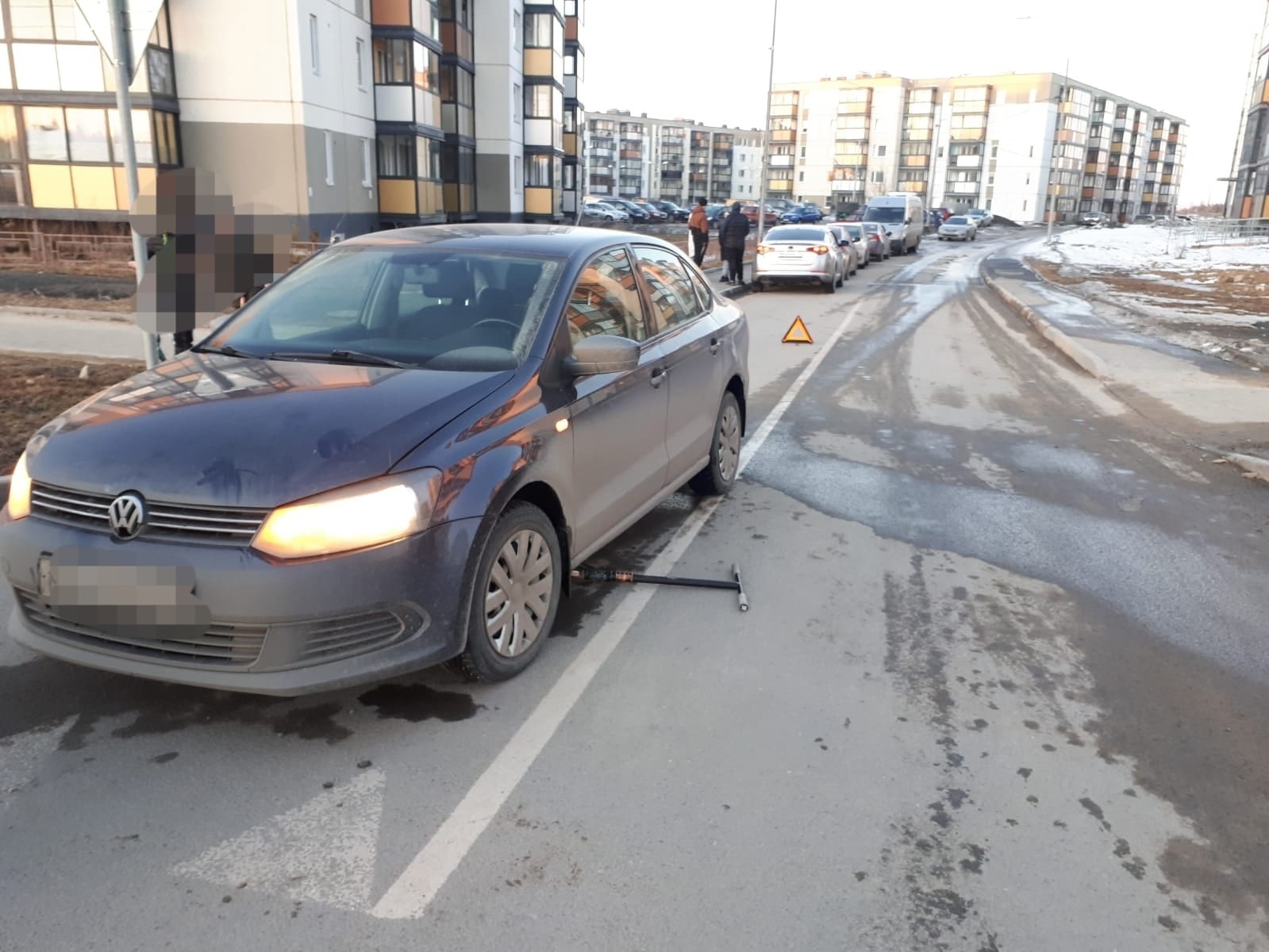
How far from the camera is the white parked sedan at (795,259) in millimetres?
23391

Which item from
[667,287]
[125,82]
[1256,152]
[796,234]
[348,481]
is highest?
[1256,152]

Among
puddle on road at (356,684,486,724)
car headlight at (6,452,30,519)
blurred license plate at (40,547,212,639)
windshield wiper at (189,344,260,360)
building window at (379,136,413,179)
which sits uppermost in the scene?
building window at (379,136,413,179)

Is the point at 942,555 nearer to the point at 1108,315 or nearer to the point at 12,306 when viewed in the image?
the point at 12,306

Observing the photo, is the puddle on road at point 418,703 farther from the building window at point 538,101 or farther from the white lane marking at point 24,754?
the building window at point 538,101

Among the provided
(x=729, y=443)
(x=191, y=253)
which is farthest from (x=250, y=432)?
Result: (x=191, y=253)

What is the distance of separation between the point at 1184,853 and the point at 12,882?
341 centimetres

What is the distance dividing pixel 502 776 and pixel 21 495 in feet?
6.44

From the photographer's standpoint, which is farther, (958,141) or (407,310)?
(958,141)

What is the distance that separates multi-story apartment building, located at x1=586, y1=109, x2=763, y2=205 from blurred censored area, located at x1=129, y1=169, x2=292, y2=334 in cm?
14246

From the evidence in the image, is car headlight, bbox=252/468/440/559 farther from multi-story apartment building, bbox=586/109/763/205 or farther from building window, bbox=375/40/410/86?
multi-story apartment building, bbox=586/109/763/205

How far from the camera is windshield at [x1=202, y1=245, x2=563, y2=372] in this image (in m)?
4.34

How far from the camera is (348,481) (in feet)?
10.9

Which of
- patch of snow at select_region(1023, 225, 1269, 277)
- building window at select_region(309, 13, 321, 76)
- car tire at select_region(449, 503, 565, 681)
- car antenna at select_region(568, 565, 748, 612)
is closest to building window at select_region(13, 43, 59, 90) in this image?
building window at select_region(309, 13, 321, 76)

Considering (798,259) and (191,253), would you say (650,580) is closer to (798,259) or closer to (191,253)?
(191,253)
